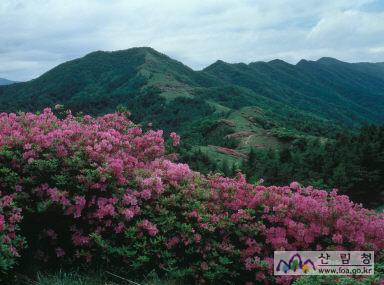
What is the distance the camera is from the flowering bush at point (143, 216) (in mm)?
6426

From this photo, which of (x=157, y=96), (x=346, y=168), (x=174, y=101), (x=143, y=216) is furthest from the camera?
(x=157, y=96)

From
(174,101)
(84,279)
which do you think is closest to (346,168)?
(84,279)

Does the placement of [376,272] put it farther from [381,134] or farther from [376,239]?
[381,134]

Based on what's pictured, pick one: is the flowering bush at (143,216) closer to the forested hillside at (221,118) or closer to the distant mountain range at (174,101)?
the forested hillside at (221,118)

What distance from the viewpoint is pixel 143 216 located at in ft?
22.4

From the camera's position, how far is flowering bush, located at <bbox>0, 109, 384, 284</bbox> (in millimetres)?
6426


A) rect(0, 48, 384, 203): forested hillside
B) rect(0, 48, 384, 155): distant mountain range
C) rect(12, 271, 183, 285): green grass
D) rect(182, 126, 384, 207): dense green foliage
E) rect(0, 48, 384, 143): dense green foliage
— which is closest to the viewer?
rect(12, 271, 183, 285): green grass

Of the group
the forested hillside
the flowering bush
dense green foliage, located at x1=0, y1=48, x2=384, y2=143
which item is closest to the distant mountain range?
dense green foliage, located at x1=0, y1=48, x2=384, y2=143

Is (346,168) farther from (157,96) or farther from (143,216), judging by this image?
(157,96)

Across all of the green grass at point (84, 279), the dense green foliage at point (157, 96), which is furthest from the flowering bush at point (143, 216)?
the dense green foliage at point (157, 96)

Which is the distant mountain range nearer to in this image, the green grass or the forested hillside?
the forested hillside

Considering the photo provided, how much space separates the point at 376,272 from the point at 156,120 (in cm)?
11422

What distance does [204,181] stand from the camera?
7801 mm

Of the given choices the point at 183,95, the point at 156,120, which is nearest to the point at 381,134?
the point at 156,120
